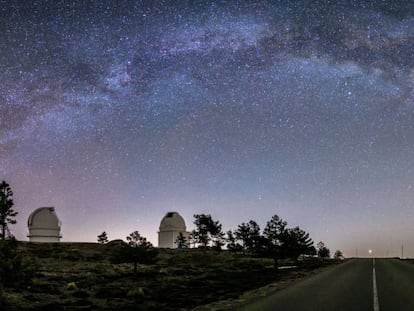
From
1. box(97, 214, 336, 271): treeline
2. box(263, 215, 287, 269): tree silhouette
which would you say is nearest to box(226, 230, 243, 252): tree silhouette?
box(97, 214, 336, 271): treeline

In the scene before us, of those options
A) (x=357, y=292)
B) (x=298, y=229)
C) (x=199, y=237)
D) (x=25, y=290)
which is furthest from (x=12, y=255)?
(x=199, y=237)

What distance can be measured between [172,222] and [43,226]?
34203 millimetres

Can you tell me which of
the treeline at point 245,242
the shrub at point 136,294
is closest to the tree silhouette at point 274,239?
the treeline at point 245,242

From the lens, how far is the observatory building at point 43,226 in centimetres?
9106

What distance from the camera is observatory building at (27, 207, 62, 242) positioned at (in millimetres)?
91062

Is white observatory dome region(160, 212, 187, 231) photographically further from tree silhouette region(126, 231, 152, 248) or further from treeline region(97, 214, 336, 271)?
tree silhouette region(126, 231, 152, 248)

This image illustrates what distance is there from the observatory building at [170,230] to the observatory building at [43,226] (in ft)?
96.2

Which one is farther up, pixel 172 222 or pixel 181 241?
pixel 172 222

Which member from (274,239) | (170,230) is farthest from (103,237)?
(274,239)

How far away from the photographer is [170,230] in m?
114

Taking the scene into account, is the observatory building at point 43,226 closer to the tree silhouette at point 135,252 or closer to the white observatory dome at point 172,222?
the white observatory dome at point 172,222

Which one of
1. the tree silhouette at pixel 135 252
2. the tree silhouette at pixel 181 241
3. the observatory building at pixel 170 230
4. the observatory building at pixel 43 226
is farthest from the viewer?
the observatory building at pixel 170 230

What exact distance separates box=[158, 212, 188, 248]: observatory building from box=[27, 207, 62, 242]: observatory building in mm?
29309

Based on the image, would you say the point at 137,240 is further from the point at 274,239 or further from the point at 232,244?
the point at 232,244
